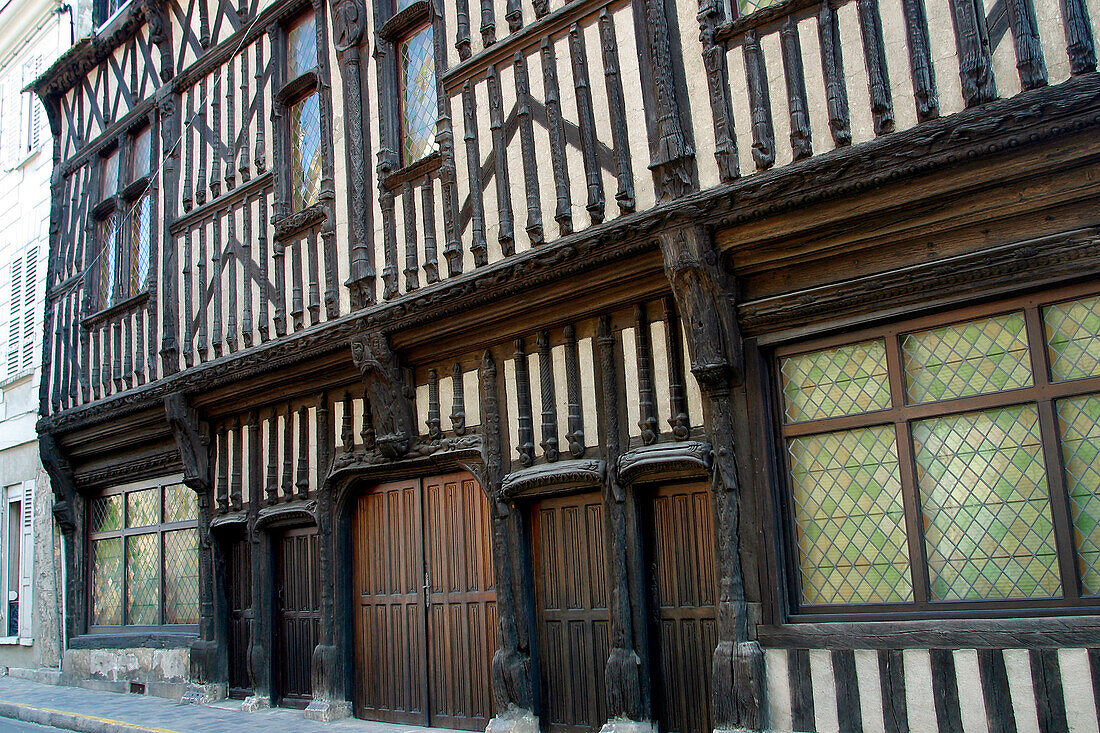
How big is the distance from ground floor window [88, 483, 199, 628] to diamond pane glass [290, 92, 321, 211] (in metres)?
3.48

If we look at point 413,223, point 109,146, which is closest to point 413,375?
point 413,223

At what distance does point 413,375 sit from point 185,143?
4459mm

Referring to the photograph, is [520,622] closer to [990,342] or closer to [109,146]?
[990,342]

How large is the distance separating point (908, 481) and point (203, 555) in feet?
22.6

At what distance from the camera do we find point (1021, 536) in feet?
14.4

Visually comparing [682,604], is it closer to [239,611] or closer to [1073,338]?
[1073,338]

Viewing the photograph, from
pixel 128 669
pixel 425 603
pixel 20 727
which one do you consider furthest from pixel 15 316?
pixel 425 603

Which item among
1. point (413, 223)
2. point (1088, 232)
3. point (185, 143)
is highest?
point (185, 143)

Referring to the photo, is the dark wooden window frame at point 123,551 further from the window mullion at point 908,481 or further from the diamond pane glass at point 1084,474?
the diamond pane glass at point 1084,474

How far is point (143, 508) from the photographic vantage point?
405 inches

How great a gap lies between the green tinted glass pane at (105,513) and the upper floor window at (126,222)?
7.47 ft

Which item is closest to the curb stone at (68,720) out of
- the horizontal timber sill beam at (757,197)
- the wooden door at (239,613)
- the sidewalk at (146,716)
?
the sidewalk at (146,716)

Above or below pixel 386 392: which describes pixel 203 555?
below

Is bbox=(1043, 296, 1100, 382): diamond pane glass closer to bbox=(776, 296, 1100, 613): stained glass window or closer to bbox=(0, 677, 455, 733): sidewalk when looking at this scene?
bbox=(776, 296, 1100, 613): stained glass window
